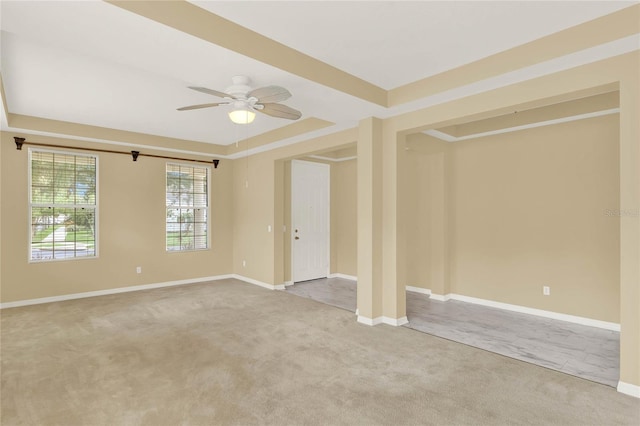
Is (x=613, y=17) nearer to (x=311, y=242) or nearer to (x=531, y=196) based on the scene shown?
(x=531, y=196)

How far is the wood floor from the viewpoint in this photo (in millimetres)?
3035

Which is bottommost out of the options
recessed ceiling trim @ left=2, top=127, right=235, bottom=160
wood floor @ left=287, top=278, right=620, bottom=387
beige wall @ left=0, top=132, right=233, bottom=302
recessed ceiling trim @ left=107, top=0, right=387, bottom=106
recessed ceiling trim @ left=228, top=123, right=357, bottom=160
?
wood floor @ left=287, top=278, right=620, bottom=387

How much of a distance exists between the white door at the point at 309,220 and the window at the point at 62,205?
10.8 feet

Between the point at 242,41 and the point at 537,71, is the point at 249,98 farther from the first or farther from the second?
the point at 537,71

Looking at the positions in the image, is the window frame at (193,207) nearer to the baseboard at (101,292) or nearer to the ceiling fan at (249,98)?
the baseboard at (101,292)

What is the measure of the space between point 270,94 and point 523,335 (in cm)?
357

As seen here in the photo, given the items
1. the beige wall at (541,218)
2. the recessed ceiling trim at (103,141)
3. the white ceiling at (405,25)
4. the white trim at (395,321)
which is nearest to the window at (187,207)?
the recessed ceiling trim at (103,141)

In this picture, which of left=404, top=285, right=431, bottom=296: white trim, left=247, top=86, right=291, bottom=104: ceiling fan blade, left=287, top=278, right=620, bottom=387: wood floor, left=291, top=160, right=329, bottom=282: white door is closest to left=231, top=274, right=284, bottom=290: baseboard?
left=291, top=160, right=329, bottom=282: white door

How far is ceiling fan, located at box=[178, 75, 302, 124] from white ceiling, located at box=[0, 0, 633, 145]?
0.11 metres

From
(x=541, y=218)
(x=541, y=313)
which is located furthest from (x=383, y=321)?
(x=541, y=218)

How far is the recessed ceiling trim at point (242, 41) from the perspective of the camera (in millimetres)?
2088

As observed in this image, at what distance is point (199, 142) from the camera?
6.53 metres

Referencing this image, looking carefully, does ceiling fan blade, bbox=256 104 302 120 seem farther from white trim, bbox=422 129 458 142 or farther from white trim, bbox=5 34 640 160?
white trim, bbox=422 129 458 142

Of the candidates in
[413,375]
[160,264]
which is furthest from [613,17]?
[160,264]
